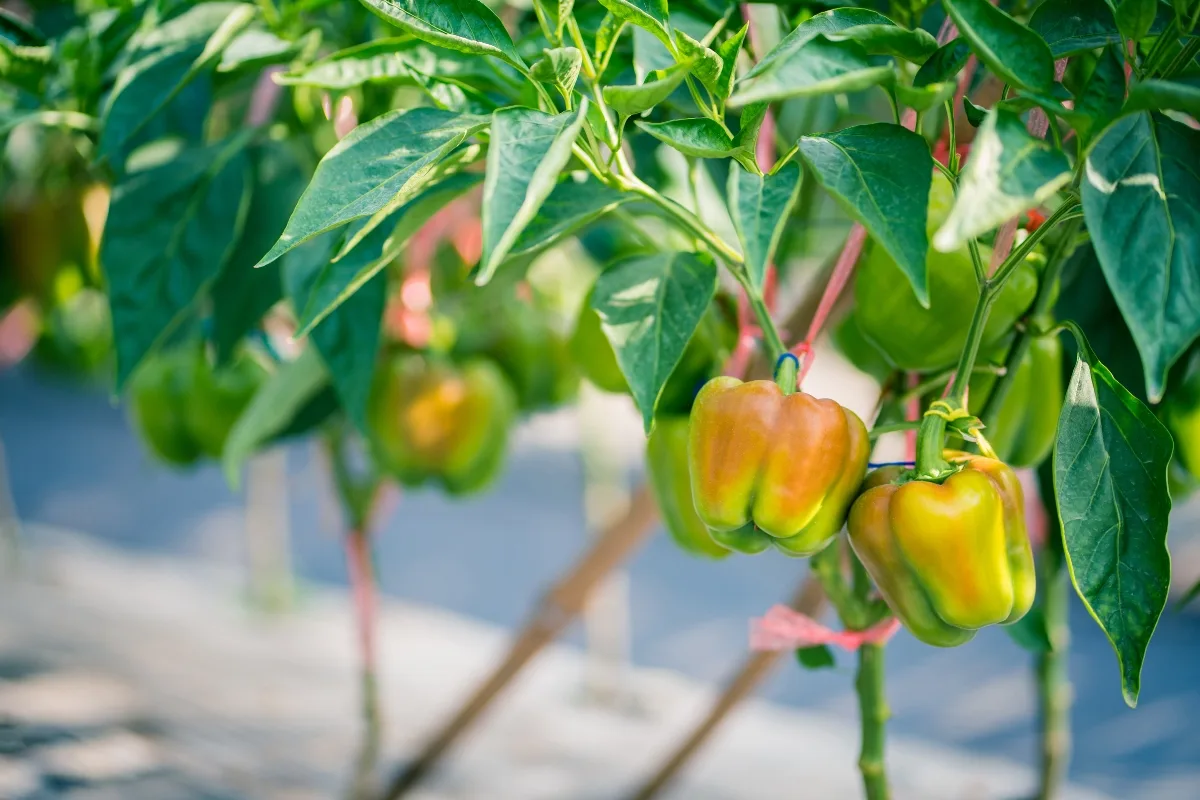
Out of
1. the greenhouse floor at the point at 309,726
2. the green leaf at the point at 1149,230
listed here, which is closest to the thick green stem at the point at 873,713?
the green leaf at the point at 1149,230

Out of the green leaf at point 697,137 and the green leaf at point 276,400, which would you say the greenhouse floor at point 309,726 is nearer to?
the green leaf at point 276,400

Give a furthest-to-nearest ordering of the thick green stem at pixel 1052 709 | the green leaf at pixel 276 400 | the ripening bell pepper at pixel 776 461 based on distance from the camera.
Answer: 1. the thick green stem at pixel 1052 709
2. the green leaf at pixel 276 400
3. the ripening bell pepper at pixel 776 461

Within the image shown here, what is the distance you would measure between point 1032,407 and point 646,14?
10.4 inches

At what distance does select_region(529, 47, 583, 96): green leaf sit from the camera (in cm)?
31

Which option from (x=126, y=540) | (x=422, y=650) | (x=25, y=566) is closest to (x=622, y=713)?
(x=422, y=650)

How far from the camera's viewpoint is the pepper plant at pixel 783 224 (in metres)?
0.27

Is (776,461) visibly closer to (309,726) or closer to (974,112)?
(974,112)

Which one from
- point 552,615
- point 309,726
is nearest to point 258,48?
point 552,615

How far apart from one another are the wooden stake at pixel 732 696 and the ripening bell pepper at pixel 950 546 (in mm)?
347

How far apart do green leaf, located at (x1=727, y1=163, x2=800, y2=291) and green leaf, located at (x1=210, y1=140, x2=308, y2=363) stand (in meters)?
0.32

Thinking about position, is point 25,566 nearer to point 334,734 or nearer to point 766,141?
point 334,734

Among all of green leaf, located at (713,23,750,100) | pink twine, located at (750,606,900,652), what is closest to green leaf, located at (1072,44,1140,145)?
green leaf, located at (713,23,750,100)

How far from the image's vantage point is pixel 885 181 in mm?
286

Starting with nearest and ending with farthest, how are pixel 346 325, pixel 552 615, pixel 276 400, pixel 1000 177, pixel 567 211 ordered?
pixel 1000 177 → pixel 567 211 → pixel 346 325 → pixel 276 400 → pixel 552 615
